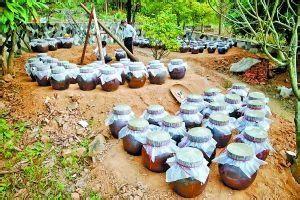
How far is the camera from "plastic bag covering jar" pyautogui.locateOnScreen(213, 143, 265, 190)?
3.85 m

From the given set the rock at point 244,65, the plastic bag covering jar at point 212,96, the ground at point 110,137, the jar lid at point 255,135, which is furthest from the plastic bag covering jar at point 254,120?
the rock at point 244,65

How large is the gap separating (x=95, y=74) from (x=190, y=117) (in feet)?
10.0

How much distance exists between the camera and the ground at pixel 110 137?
4157 mm

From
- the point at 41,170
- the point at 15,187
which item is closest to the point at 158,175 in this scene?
the point at 41,170

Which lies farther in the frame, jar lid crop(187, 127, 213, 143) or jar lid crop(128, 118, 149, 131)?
jar lid crop(128, 118, 149, 131)

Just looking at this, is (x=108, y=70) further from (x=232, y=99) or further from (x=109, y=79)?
(x=232, y=99)

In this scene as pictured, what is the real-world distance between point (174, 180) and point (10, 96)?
552cm

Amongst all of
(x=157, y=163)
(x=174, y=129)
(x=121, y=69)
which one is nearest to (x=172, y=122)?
(x=174, y=129)

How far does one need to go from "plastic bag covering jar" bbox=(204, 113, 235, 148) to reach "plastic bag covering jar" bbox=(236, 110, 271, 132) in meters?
0.36

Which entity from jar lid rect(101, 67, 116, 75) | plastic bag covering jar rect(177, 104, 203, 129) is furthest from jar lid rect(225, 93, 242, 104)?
jar lid rect(101, 67, 116, 75)

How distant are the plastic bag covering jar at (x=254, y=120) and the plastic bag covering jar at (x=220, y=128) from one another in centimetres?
36

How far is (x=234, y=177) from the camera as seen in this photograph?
12.8ft

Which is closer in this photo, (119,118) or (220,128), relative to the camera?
(220,128)

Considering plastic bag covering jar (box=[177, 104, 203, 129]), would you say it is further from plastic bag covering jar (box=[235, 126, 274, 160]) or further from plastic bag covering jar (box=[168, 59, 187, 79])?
plastic bag covering jar (box=[168, 59, 187, 79])
